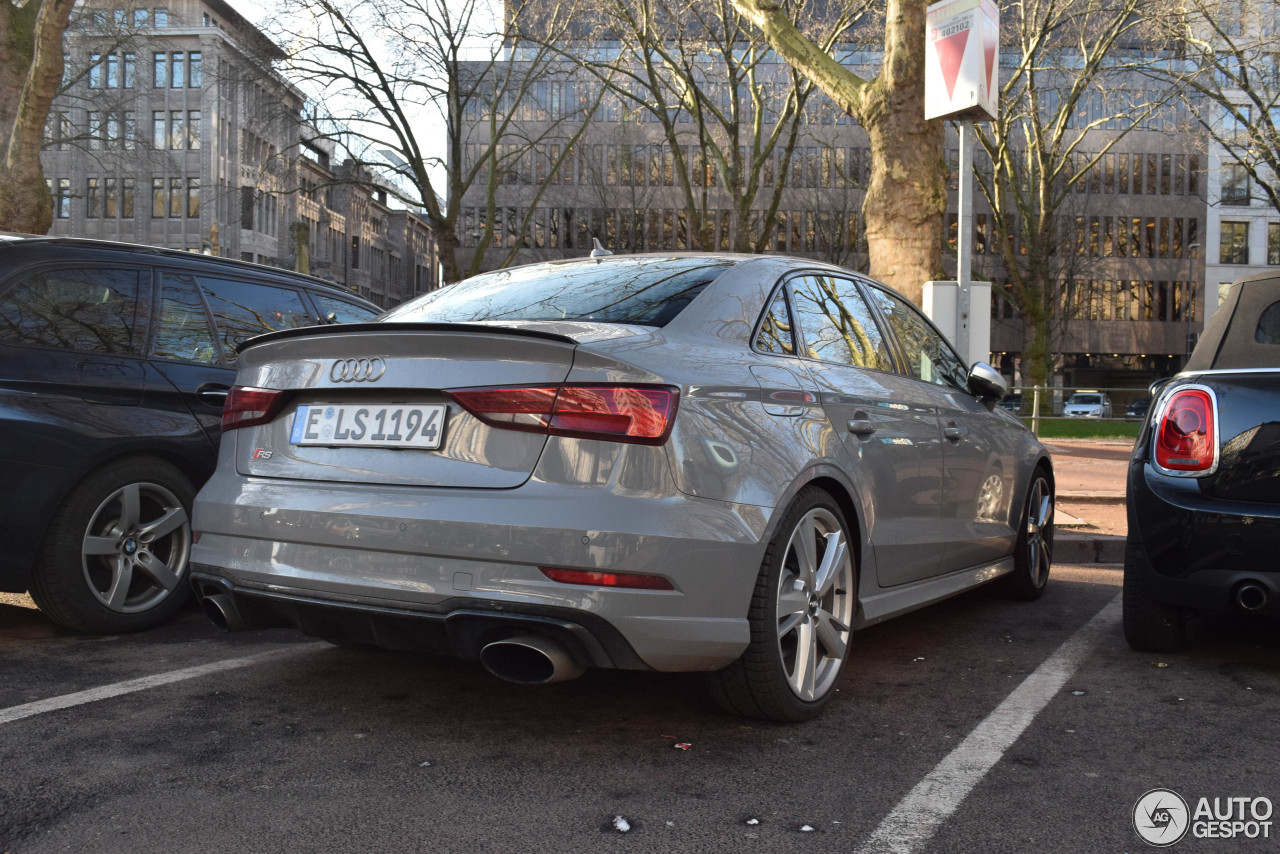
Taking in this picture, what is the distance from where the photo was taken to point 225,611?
135 inches

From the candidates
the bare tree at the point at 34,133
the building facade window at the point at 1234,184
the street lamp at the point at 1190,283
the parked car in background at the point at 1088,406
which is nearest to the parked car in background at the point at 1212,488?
the bare tree at the point at 34,133

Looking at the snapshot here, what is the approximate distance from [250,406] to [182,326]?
1.87 meters

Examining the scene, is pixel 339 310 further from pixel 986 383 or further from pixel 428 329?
pixel 986 383

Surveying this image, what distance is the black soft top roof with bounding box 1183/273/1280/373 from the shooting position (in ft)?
14.6

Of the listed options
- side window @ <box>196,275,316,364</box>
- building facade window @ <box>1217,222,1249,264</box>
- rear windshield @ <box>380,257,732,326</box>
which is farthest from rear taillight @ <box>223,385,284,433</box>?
building facade window @ <box>1217,222,1249,264</box>

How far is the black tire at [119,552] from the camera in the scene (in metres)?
4.52

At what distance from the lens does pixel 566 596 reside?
2943 mm

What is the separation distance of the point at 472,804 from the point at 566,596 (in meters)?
0.57

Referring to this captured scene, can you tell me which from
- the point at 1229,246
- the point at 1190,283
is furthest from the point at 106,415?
the point at 1229,246

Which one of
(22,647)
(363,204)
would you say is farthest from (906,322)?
(363,204)

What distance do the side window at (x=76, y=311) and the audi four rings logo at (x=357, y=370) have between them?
71.8 inches

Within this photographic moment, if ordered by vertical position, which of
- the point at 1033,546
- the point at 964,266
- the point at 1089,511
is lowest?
the point at 1089,511

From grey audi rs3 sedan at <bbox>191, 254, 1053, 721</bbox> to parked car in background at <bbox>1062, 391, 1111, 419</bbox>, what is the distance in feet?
68.9

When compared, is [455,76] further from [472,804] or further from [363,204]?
[363,204]
